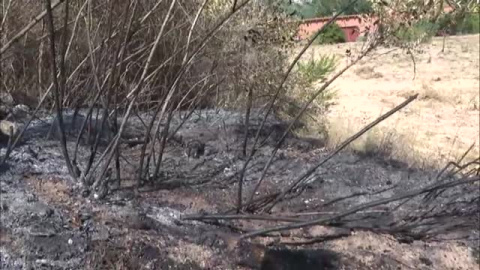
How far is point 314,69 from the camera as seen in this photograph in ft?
44.5

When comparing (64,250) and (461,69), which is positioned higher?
(64,250)

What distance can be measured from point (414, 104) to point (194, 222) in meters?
15.2

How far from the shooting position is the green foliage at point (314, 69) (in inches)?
490

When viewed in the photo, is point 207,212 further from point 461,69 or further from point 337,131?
point 461,69

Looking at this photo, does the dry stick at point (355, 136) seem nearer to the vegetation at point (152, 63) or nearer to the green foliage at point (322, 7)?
the vegetation at point (152, 63)

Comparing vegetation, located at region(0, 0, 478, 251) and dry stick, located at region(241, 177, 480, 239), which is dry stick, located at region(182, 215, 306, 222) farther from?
vegetation, located at region(0, 0, 478, 251)

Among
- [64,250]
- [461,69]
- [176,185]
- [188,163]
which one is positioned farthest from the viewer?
[461,69]

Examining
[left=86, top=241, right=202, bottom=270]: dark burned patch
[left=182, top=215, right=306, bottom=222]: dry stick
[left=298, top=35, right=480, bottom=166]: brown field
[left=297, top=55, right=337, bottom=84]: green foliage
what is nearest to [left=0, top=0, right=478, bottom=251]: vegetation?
[left=182, top=215, right=306, bottom=222]: dry stick

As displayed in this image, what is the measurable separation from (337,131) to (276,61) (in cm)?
134

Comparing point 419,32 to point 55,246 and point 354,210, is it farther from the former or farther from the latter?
point 55,246

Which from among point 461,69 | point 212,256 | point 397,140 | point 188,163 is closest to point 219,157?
point 188,163

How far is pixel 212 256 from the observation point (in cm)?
481

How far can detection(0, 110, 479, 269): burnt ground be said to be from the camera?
463cm

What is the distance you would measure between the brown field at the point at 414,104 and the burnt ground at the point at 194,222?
1.97 m
